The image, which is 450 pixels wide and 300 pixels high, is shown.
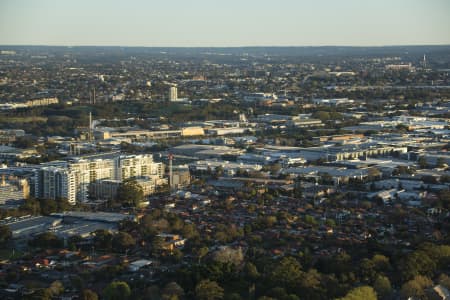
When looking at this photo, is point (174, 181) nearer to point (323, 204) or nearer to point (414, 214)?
point (323, 204)

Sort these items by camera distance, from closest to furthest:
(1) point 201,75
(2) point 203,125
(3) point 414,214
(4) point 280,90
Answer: (3) point 414,214 → (2) point 203,125 → (4) point 280,90 → (1) point 201,75

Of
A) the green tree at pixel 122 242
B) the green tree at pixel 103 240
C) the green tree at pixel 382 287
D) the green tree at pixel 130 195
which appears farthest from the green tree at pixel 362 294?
the green tree at pixel 130 195

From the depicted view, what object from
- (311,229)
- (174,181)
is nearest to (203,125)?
(174,181)

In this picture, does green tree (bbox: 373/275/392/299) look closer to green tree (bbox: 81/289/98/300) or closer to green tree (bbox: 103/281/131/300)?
green tree (bbox: 103/281/131/300)

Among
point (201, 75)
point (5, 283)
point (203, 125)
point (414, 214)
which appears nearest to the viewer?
point (5, 283)

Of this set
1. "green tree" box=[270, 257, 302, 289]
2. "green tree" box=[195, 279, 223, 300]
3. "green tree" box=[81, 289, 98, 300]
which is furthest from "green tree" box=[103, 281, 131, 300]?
"green tree" box=[270, 257, 302, 289]

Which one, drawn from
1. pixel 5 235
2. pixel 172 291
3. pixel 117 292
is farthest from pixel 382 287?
pixel 5 235

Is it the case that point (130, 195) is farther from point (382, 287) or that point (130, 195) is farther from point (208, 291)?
point (382, 287)
